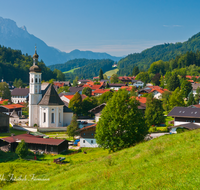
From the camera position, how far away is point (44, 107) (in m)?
45.6

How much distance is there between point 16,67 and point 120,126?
140391 millimetres

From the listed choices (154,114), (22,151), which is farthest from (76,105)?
(22,151)

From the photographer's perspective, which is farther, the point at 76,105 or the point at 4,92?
the point at 4,92

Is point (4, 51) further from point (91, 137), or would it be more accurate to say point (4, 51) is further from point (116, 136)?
point (116, 136)

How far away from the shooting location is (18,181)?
1683cm

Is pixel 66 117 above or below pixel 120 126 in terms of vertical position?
below

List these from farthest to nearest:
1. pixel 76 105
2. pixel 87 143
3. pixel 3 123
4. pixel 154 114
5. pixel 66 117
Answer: pixel 76 105 → pixel 66 117 → pixel 154 114 → pixel 3 123 → pixel 87 143

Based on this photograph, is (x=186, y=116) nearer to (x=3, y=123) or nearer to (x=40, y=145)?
(x=40, y=145)

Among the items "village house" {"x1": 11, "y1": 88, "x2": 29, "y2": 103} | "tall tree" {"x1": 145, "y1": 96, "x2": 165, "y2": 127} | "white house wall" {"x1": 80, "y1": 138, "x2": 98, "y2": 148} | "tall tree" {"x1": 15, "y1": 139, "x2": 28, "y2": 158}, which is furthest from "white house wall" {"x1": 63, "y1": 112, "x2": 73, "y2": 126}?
"village house" {"x1": 11, "y1": 88, "x2": 29, "y2": 103}

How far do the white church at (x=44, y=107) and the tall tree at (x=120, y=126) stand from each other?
23.7m

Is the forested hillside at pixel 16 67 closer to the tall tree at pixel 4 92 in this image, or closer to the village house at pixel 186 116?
the tall tree at pixel 4 92

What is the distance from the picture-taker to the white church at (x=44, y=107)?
4544cm

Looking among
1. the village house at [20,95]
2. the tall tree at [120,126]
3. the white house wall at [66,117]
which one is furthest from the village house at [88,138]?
the village house at [20,95]

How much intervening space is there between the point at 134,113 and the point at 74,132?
15.7 m
